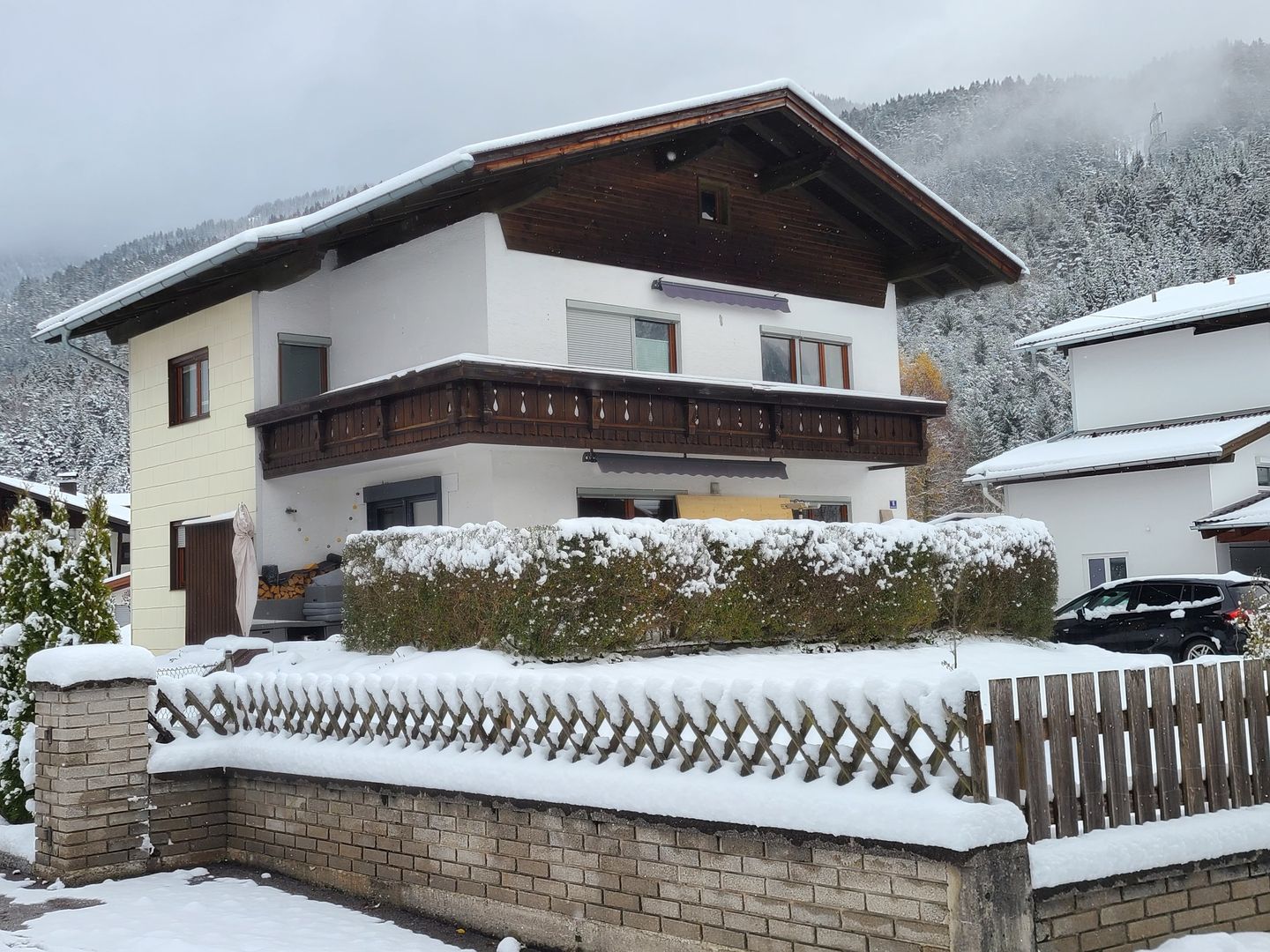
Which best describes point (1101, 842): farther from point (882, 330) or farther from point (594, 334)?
point (882, 330)

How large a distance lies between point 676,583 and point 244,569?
7.80 meters

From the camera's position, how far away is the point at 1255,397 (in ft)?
100

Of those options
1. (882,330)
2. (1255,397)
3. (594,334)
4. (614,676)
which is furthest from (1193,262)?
(614,676)

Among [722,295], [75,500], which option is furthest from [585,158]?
[75,500]

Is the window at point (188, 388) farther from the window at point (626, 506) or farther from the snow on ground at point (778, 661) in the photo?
the window at point (626, 506)

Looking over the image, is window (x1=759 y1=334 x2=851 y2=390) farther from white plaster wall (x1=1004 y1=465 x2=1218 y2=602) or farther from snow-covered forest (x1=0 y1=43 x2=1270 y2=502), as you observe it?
snow-covered forest (x1=0 y1=43 x2=1270 y2=502)

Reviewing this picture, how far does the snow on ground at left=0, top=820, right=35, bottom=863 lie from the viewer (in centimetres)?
990

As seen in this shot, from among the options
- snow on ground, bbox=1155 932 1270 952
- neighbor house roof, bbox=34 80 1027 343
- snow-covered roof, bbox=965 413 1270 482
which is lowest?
snow on ground, bbox=1155 932 1270 952

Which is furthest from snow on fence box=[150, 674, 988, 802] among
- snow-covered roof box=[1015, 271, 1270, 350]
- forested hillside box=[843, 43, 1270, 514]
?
forested hillside box=[843, 43, 1270, 514]

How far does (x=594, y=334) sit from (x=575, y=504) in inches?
109

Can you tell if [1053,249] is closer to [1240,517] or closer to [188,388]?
[1240,517]

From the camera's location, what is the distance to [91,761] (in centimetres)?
941

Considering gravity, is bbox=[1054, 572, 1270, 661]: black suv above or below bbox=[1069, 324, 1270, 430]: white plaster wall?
below

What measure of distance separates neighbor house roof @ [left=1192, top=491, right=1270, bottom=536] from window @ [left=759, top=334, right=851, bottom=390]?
28.9 feet
